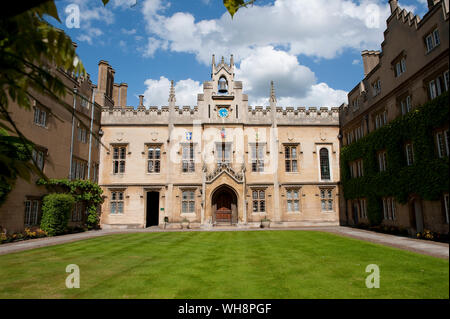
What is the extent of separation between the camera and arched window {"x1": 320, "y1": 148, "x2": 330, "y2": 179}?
28.3 m

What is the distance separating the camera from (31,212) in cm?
1908

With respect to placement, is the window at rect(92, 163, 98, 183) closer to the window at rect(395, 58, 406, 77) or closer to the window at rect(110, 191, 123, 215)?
the window at rect(110, 191, 123, 215)

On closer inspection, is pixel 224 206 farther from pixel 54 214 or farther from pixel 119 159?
pixel 54 214

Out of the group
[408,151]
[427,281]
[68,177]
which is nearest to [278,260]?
[427,281]

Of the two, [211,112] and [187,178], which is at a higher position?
[211,112]

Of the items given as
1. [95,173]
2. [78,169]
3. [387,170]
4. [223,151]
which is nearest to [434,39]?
[387,170]

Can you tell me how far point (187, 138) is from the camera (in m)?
28.0

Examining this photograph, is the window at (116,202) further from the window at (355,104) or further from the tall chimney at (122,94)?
the window at (355,104)

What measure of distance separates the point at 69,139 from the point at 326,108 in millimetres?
23804

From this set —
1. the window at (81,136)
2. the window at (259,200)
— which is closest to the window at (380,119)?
the window at (259,200)

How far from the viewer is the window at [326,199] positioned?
91.1 ft

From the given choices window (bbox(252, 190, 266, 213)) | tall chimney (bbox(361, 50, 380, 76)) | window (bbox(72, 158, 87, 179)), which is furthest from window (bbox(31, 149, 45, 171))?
tall chimney (bbox(361, 50, 380, 76))

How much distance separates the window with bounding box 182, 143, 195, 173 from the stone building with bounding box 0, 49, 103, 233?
8331mm
